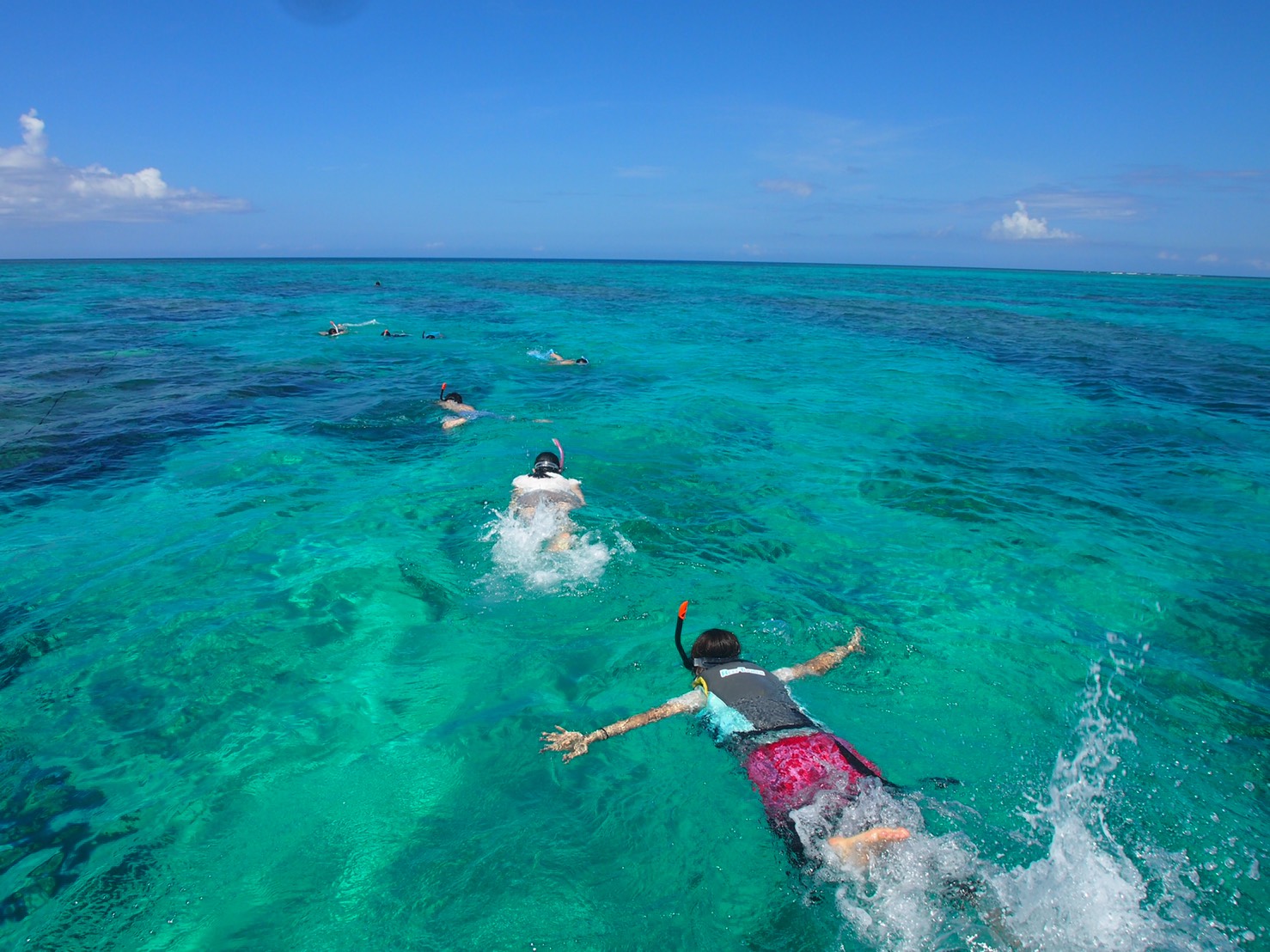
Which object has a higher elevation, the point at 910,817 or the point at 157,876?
the point at 910,817

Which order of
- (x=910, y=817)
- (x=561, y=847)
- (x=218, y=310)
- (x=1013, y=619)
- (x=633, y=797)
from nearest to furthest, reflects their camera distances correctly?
(x=910, y=817) → (x=561, y=847) → (x=633, y=797) → (x=1013, y=619) → (x=218, y=310)

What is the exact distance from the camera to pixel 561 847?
4992 millimetres

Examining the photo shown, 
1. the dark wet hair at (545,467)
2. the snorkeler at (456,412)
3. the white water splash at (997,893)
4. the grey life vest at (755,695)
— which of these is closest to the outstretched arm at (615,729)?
the grey life vest at (755,695)

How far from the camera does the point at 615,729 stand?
17.8ft

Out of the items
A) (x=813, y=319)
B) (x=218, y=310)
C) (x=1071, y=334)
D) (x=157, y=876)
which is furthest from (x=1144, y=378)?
(x=218, y=310)

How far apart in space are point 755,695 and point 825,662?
1.54m

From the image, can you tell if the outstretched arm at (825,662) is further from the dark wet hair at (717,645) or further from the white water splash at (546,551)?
the white water splash at (546,551)

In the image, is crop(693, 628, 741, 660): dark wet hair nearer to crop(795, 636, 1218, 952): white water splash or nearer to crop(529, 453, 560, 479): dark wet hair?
crop(795, 636, 1218, 952): white water splash

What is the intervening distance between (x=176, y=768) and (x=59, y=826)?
809mm

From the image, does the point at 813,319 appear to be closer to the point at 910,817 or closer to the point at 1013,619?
the point at 1013,619

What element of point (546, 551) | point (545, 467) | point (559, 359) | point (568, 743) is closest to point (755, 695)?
point (568, 743)

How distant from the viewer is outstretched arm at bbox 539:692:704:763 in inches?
213

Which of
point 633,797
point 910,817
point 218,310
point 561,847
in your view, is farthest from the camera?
point 218,310

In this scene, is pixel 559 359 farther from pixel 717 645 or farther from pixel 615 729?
pixel 615 729
